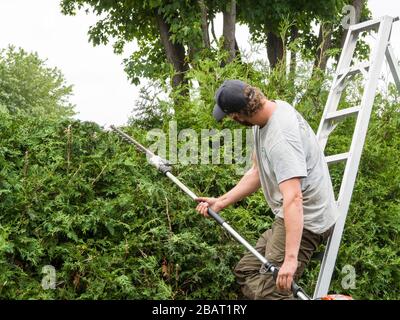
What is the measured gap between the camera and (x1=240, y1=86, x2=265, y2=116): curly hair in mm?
4309

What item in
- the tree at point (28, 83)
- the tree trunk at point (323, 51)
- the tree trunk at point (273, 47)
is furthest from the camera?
the tree at point (28, 83)

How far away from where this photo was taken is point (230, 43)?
13.0m

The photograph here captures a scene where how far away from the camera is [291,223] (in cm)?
420

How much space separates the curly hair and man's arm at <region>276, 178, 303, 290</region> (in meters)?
0.48

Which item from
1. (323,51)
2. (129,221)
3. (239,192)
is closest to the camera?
(239,192)

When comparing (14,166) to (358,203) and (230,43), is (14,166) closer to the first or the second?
(358,203)

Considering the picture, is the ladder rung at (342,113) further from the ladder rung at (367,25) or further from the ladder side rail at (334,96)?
the ladder rung at (367,25)

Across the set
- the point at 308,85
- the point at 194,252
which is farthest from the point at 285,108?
the point at 308,85

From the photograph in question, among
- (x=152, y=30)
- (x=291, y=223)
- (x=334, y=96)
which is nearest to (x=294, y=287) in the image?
(x=291, y=223)

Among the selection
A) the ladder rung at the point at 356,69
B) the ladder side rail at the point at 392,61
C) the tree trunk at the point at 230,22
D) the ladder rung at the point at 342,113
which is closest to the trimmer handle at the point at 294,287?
the ladder rung at the point at 342,113

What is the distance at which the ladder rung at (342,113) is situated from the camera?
5.95 m

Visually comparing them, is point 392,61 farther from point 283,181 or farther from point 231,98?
point 283,181

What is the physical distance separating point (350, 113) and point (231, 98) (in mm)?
1968

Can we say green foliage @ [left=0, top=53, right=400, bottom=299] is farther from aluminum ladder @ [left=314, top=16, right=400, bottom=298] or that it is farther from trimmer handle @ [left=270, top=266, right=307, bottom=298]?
trimmer handle @ [left=270, top=266, right=307, bottom=298]
